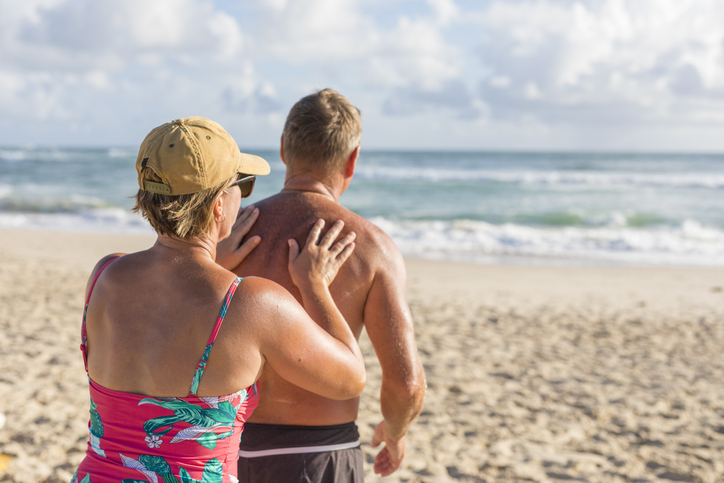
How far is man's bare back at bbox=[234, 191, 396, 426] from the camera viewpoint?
6.07ft

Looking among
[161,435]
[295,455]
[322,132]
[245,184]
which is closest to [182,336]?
[161,435]

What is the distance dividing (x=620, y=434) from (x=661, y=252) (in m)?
11.3

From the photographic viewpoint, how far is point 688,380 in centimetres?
535

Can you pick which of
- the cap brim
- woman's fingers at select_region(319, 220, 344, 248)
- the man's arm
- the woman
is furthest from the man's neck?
the woman

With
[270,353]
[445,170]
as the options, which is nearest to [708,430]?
[270,353]

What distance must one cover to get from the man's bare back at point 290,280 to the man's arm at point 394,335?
0.10 feet

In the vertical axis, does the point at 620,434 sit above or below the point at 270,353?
below

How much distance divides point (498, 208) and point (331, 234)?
21.5 meters

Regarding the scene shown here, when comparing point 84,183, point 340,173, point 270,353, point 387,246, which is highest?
point 340,173

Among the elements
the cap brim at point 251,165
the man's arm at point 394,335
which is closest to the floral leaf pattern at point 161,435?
the cap brim at point 251,165

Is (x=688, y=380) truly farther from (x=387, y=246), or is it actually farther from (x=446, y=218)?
(x=446, y=218)

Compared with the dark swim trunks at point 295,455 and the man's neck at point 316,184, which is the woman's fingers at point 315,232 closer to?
the man's neck at point 316,184

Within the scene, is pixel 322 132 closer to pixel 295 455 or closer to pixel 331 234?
pixel 331 234

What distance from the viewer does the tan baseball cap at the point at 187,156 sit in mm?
1311
